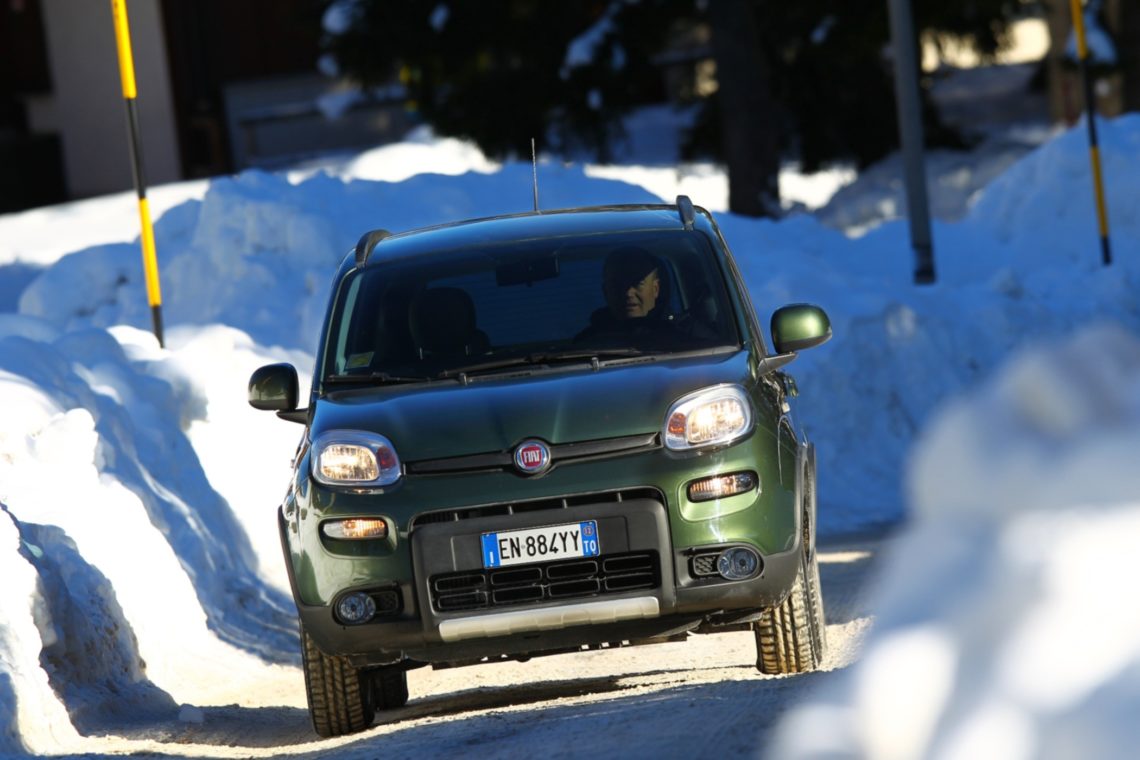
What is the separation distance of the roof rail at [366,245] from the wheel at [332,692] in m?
1.61

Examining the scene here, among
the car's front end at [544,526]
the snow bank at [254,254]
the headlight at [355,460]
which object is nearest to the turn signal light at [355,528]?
the car's front end at [544,526]

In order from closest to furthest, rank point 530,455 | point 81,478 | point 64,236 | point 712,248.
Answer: point 530,455, point 712,248, point 81,478, point 64,236

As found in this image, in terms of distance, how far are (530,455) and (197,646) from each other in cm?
316

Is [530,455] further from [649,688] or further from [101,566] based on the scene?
[101,566]

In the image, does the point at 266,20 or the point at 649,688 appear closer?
the point at 649,688

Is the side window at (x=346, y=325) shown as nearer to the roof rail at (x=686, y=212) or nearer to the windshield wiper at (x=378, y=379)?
the windshield wiper at (x=378, y=379)

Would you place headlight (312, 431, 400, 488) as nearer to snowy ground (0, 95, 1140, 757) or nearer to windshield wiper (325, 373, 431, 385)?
windshield wiper (325, 373, 431, 385)

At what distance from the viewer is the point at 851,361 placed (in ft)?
51.8

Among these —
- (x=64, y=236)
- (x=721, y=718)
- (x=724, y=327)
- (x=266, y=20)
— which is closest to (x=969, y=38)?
(x=64, y=236)

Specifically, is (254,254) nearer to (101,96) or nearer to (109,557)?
(109,557)

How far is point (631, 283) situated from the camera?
789 cm

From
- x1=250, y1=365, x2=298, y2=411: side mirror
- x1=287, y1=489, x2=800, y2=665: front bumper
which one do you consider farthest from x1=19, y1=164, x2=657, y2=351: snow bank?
x1=287, y1=489, x2=800, y2=665: front bumper

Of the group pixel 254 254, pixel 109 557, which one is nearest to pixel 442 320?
pixel 109 557

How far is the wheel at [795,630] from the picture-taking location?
7.33 metres
